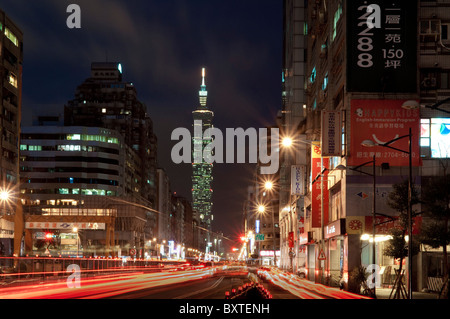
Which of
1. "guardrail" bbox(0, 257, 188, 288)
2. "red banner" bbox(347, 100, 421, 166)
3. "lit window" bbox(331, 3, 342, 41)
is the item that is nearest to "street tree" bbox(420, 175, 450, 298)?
"red banner" bbox(347, 100, 421, 166)

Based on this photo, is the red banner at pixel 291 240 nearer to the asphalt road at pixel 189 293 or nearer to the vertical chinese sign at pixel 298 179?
the vertical chinese sign at pixel 298 179

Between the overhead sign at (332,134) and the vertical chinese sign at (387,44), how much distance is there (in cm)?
338

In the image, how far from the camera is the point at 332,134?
4469 centimetres

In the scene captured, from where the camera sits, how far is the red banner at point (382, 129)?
4247cm

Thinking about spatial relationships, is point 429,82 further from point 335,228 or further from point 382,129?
point 335,228

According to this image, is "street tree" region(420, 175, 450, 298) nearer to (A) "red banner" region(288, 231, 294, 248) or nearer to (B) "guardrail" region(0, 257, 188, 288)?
(B) "guardrail" region(0, 257, 188, 288)

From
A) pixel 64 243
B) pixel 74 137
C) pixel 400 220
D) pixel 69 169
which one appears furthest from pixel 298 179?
pixel 74 137

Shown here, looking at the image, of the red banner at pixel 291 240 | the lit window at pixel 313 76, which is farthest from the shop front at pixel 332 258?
the red banner at pixel 291 240

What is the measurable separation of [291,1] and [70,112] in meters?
107

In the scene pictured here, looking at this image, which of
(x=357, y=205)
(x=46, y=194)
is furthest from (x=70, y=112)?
(x=357, y=205)

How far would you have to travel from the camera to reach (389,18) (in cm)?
4284

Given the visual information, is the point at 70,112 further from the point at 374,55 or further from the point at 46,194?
the point at 374,55

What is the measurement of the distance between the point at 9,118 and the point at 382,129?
6693cm
